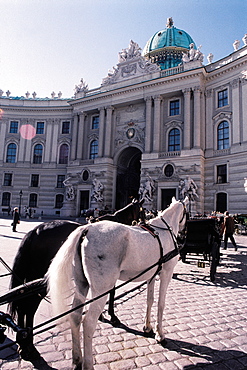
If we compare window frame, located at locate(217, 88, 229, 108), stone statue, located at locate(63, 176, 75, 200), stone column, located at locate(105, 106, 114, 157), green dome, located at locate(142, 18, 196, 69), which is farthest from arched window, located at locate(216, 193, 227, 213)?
green dome, located at locate(142, 18, 196, 69)

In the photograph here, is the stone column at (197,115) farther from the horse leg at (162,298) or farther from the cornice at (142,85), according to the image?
the horse leg at (162,298)

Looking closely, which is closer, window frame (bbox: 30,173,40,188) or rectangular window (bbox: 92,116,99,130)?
rectangular window (bbox: 92,116,99,130)

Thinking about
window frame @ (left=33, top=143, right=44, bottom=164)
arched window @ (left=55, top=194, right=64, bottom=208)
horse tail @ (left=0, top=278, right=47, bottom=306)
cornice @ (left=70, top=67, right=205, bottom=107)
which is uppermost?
cornice @ (left=70, top=67, right=205, bottom=107)

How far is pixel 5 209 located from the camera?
38.0 metres

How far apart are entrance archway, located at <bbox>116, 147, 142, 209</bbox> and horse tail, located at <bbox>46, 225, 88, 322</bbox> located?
30.6 m

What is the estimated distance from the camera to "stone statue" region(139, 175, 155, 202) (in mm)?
27778

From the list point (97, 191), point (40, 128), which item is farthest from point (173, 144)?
point (40, 128)

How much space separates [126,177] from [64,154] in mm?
11343

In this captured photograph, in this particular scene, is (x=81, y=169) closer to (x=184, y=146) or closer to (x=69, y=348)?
(x=184, y=146)

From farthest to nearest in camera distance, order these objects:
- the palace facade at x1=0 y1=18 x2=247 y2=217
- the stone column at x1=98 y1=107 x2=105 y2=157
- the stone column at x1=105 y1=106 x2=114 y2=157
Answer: the stone column at x1=98 y1=107 x2=105 y2=157 < the stone column at x1=105 y1=106 x2=114 y2=157 < the palace facade at x1=0 y1=18 x2=247 y2=217

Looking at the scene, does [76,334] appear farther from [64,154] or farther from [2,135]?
[2,135]

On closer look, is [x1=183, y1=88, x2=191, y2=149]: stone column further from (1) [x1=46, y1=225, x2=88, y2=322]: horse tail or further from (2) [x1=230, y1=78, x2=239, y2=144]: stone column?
(1) [x1=46, y1=225, x2=88, y2=322]: horse tail

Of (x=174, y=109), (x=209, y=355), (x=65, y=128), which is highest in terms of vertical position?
(x=174, y=109)

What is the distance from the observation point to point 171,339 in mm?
3766
